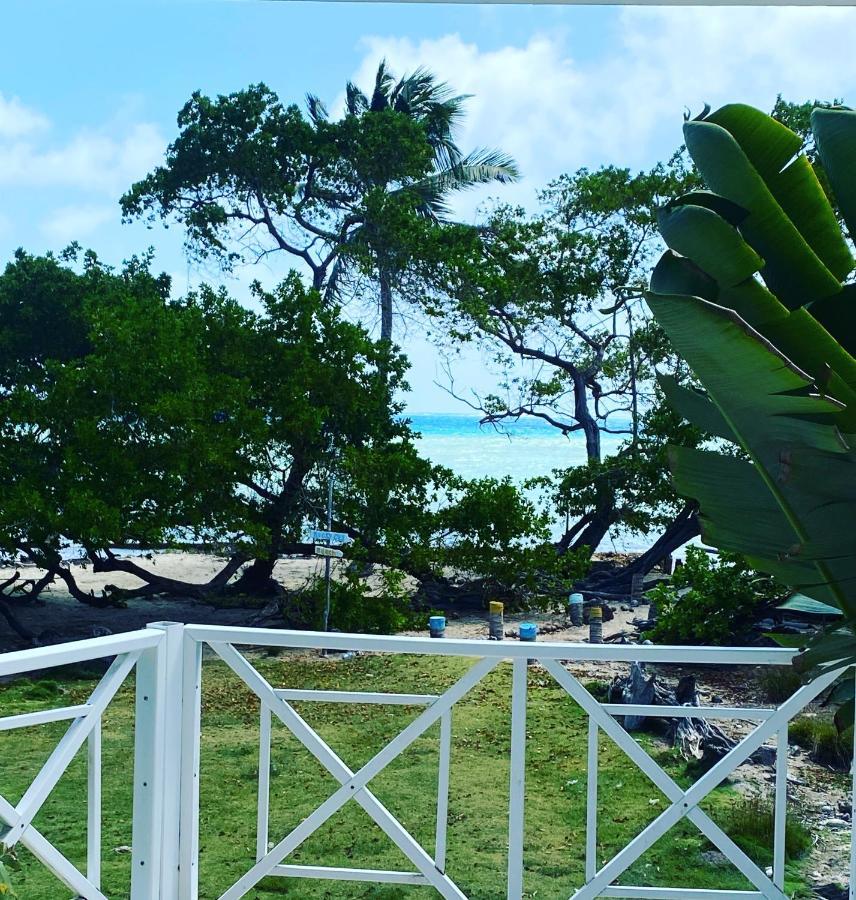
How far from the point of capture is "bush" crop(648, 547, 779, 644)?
261 inches

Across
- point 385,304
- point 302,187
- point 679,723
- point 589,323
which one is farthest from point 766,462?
point 302,187

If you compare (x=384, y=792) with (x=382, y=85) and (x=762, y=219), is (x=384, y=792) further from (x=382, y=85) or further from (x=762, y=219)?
(x=382, y=85)

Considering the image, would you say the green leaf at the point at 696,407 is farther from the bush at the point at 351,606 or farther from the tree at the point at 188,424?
the bush at the point at 351,606

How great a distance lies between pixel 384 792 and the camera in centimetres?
490

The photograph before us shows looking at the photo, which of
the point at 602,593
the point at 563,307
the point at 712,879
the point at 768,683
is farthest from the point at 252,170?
the point at 712,879

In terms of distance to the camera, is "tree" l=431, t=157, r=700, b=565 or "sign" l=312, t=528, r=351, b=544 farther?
"tree" l=431, t=157, r=700, b=565

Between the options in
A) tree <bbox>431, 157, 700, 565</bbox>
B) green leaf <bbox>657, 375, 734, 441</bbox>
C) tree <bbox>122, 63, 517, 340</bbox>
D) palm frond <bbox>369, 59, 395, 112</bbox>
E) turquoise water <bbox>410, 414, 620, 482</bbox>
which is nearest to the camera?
green leaf <bbox>657, 375, 734, 441</bbox>

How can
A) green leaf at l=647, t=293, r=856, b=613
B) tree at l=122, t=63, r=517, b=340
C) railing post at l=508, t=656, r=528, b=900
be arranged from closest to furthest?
green leaf at l=647, t=293, r=856, b=613 < railing post at l=508, t=656, r=528, b=900 < tree at l=122, t=63, r=517, b=340

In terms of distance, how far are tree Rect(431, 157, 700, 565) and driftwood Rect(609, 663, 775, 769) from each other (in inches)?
106

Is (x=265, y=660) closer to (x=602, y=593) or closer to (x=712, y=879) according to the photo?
(x=602, y=593)

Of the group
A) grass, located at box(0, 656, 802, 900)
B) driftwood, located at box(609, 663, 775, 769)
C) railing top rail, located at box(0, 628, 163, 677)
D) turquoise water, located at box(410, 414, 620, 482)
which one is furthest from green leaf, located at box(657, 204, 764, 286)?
turquoise water, located at box(410, 414, 620, 482)

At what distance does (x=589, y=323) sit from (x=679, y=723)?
182 inches

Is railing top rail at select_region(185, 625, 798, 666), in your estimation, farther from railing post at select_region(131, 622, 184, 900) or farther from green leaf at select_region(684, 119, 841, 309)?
green leaf at select_region(684, 119, 841, 309)

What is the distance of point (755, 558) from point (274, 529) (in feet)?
22.7
